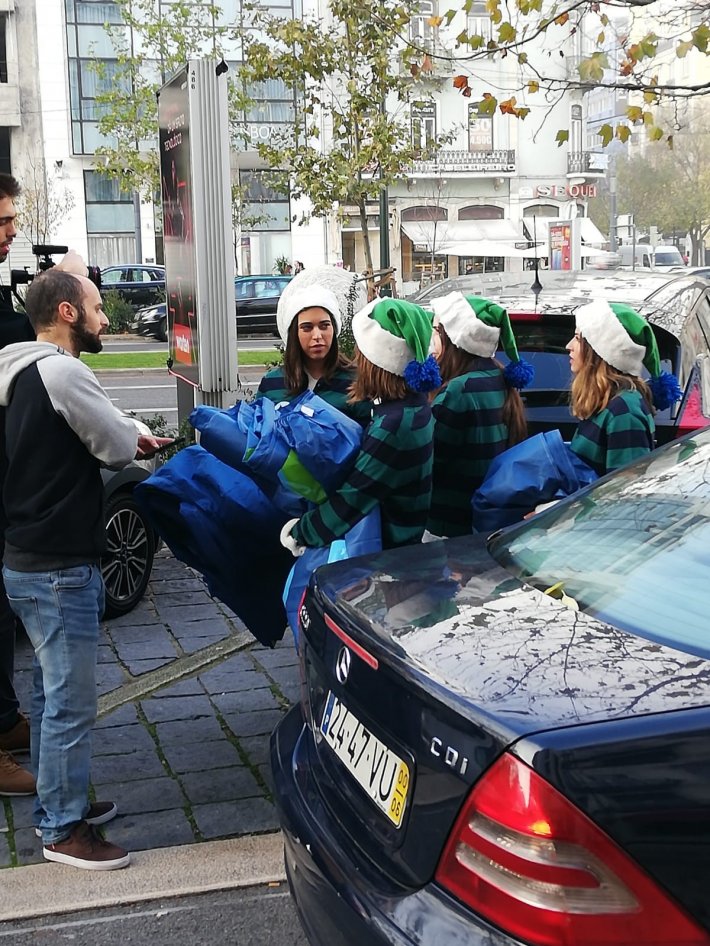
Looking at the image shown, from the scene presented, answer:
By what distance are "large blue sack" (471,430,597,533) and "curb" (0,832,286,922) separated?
4.60 feet

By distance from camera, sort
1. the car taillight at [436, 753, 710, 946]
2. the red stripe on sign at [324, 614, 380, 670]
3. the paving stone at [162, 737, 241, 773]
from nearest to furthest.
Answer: the car taillight at [436, 753, 710, 946]
the red stripe on sign at [324, 614, 380, 670]
the paving stone at [162, 737, 241, 773]

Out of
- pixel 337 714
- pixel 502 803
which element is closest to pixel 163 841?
pixel 337 714

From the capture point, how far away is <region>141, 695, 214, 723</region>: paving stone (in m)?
4.68

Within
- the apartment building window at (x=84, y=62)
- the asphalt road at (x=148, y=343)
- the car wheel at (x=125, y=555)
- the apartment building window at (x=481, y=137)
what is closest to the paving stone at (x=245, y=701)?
the car wheel at (x=125, y=555)

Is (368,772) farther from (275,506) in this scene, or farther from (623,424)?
(623,424)

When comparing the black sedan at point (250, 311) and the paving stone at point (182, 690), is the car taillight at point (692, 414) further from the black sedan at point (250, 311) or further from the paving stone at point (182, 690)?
the black sedan at point (250, 311)

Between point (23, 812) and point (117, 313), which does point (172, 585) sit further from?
point (117, 313)

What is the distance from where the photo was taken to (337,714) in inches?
99.7

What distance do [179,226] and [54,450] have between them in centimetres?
388

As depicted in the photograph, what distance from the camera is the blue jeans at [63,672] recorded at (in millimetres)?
3389

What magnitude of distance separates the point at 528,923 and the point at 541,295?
4358 millimetres

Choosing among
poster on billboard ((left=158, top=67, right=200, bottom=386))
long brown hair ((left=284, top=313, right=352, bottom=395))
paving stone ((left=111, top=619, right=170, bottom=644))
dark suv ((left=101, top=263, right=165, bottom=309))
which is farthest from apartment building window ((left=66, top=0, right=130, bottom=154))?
long brown hair ((left=284, top=313, right=352, bottom=395))

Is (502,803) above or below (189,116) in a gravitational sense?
below

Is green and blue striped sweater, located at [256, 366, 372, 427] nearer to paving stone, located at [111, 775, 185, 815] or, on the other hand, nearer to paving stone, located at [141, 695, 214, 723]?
paving stone, located at [141, 695, 214, 723]
